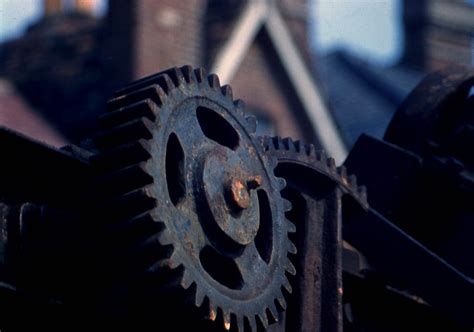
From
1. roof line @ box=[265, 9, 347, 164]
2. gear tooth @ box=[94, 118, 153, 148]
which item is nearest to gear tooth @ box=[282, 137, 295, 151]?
gear tooth @ box=[94, 118, 153, 148]

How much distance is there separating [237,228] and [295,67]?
15.8m

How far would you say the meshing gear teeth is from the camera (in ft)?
11.3

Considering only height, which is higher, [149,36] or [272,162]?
[149,36]

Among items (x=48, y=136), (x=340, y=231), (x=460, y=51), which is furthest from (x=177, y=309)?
(x=460, y=51)

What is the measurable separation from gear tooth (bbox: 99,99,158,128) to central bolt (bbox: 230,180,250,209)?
0.30 meters

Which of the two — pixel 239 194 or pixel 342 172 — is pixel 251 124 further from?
pixel 342 172

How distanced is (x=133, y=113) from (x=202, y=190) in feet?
0.83

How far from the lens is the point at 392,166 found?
4.04m

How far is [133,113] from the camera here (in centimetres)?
291

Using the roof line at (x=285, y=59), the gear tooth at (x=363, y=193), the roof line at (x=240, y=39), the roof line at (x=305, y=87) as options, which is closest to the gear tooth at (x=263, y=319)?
the gear tooth at (x=363, y=193)

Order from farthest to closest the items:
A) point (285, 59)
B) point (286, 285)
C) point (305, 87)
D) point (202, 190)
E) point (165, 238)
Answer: point (305, 87), point (285, 59), point (286, 285), point (202, 190), point (165, 238)

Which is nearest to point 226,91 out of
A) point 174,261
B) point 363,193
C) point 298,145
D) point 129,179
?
point 298,145

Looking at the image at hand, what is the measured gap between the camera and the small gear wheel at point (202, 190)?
110 inches

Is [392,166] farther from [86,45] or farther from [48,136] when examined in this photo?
[86,45]
